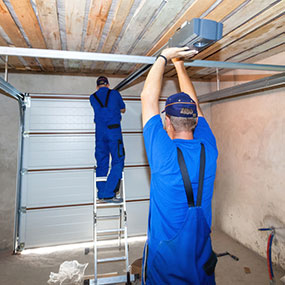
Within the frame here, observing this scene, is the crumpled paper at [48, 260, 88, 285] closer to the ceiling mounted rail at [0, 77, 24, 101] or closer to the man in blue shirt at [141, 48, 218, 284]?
the man in blue shirt at [141, 48, 218, 284]

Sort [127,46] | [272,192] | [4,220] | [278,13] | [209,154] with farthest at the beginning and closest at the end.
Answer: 1. [4,220]
2. [272,192]
3. [127,46]
4. [278,13]
5. [209,154]

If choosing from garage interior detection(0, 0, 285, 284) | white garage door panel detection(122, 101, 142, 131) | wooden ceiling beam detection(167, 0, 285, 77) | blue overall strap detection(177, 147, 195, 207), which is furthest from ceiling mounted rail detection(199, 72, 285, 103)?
blue overall strap detection(177, 147, 195, 207)

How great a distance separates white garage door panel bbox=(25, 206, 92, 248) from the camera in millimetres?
4891

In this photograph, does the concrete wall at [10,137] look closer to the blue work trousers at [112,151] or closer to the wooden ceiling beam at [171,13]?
the blue work trousers at [112,151]

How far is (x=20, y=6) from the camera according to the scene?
7.82 feet

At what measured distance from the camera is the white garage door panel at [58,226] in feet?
16.0

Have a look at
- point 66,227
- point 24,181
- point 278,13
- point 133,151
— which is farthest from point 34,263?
point 278,13

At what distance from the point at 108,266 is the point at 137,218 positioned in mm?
1379

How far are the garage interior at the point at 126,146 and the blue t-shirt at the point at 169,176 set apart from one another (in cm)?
205

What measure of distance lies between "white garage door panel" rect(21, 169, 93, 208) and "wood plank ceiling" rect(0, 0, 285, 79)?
238cm

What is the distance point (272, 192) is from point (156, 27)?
11.2 ft

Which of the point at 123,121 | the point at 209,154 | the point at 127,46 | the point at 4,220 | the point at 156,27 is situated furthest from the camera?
the point at 123,121

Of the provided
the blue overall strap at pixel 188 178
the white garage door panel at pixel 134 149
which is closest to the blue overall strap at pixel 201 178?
the blue overall strap at pixel 188 178

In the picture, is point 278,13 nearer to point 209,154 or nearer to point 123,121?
point 209,154
